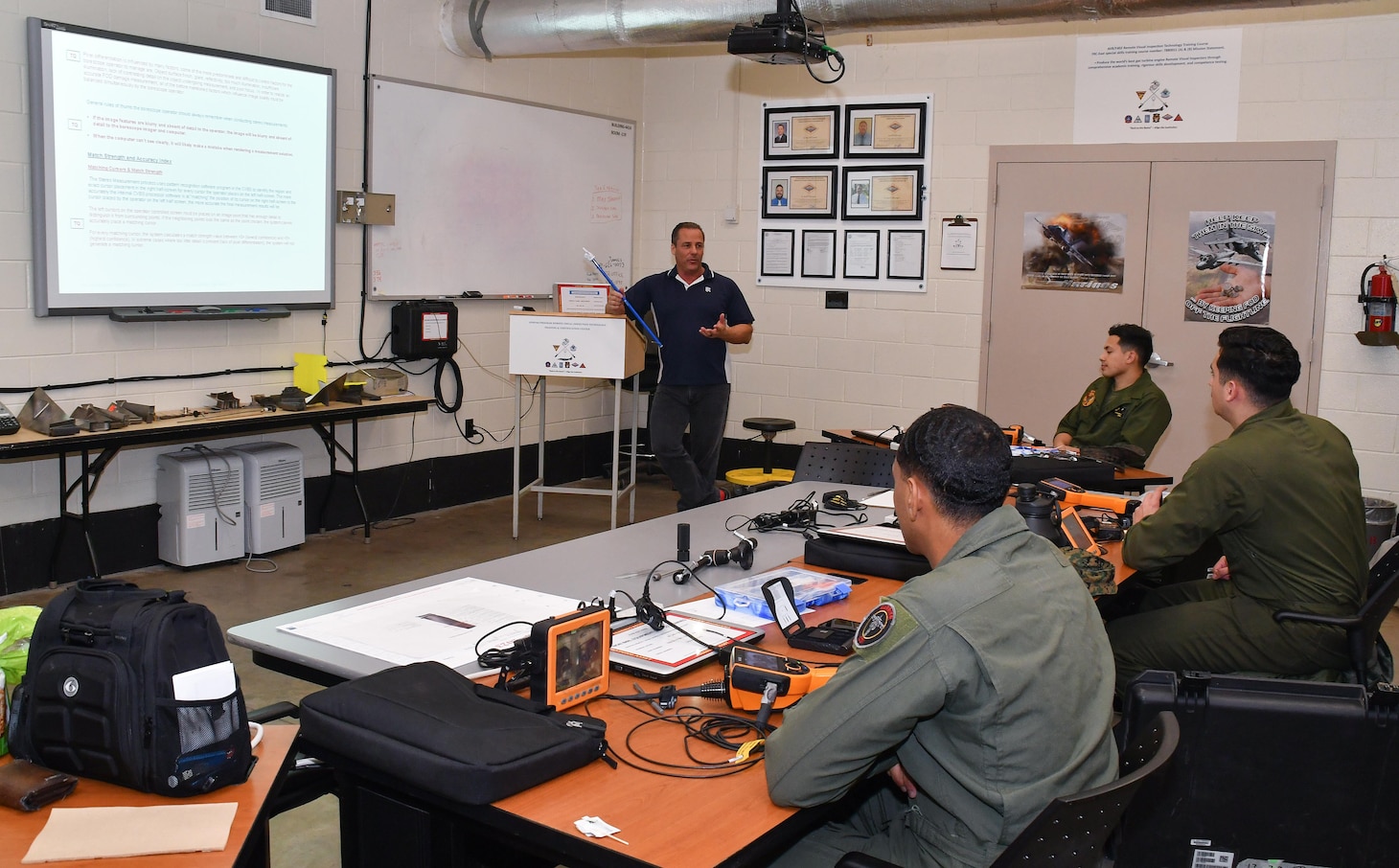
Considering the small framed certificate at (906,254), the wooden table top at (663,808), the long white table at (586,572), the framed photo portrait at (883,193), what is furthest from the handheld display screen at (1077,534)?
the framed photo portrait at (883,193)

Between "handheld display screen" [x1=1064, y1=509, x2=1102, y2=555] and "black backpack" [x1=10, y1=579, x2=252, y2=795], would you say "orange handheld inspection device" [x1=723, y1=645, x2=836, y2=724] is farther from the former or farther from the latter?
"handheld display screen" [x1=1064, y1=509, x2=1102, y2=555]

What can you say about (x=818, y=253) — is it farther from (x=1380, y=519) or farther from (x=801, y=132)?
(x=1380, y=519)

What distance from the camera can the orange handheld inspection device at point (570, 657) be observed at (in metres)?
2.03

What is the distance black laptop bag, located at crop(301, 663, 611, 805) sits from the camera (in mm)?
1713

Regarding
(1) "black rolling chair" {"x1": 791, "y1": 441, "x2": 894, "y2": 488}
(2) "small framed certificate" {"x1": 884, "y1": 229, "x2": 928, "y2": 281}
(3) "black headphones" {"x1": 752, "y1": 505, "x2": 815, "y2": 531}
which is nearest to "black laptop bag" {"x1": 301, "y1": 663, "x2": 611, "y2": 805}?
(3) "black headphones" {"x1": 752, "y1": 505, "x2": 815, "y2": 531}

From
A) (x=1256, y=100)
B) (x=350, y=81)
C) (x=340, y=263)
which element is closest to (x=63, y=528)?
(x=340, y=263)

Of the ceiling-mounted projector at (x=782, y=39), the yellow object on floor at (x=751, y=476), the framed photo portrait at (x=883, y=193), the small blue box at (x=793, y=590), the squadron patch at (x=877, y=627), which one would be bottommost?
the yellow object on floor at (x=751, y=476)

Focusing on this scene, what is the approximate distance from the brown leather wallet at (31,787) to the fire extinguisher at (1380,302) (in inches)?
242

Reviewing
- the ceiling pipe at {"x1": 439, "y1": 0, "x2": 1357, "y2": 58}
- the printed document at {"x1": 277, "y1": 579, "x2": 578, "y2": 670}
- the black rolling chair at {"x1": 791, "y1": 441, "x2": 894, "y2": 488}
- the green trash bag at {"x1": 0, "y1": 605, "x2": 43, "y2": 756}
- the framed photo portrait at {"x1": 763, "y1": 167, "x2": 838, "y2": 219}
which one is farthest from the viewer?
the framed photo portrait at {"x1": 763, "y1": 167, "x2": 838, "y2": 219}

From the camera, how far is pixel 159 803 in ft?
5.84

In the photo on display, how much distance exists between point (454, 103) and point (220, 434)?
247cm

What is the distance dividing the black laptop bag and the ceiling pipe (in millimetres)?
4470

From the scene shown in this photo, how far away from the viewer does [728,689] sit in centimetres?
211

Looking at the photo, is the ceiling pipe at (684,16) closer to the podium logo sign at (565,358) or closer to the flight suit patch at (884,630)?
the podium logo sign at (565,358)
